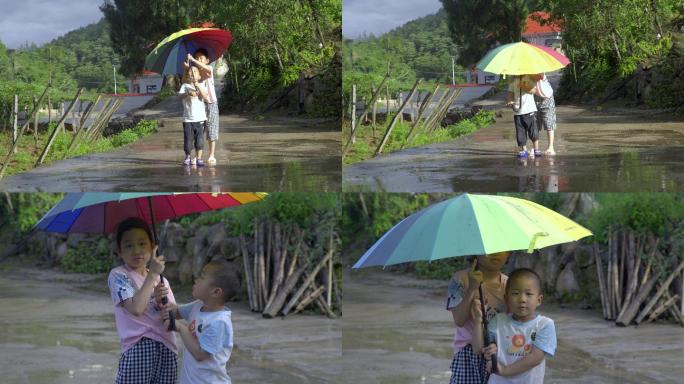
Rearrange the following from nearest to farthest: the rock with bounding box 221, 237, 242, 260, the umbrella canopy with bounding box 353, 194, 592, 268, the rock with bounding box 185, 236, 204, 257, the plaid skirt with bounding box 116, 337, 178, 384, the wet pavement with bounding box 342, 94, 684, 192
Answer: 1. the umbrella canopy with bounding box 353, 194, 592, 268
2. the plaid skirt with bounding box 116, 337, 178, 384
3. the wet pavement with bounding box 342, 94, 684, 192
4. the rock with bounding box 221, 237, 242, 260
5. the rock with bounding box 185, 236, 204, 257

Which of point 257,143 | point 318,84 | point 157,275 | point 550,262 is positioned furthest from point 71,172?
point 550,262

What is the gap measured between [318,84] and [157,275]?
414cm

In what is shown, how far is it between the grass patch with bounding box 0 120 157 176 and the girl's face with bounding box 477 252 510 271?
179 inches

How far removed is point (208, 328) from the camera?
5074 millimetres

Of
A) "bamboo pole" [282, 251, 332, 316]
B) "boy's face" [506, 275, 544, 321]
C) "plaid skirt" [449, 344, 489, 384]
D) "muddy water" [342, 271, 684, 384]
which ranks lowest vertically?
"muddy water" [342, 271, 684, 384]

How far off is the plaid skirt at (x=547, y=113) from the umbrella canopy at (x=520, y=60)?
24.7 inches

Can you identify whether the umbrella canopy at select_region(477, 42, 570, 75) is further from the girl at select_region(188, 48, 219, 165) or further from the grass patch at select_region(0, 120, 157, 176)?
the grass patch at select_region(0, 120, 157, 176)

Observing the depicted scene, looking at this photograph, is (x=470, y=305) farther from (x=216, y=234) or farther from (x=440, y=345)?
(x=216, y=234)

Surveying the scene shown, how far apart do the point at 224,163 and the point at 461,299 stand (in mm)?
4045

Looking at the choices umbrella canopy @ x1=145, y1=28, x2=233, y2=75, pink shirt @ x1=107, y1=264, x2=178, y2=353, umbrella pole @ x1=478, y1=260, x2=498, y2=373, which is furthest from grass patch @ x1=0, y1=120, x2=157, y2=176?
umbrella pole @ x1=478, y1=260, x2=498, y2=373

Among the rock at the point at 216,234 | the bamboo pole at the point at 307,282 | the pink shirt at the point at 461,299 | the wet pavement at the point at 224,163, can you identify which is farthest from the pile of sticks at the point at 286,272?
the pink shirt at the point at 461,299

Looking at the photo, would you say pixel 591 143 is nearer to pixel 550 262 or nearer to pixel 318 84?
pixel 318 84

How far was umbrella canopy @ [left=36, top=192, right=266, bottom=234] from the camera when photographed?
5586mm

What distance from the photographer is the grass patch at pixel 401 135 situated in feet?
28.6
